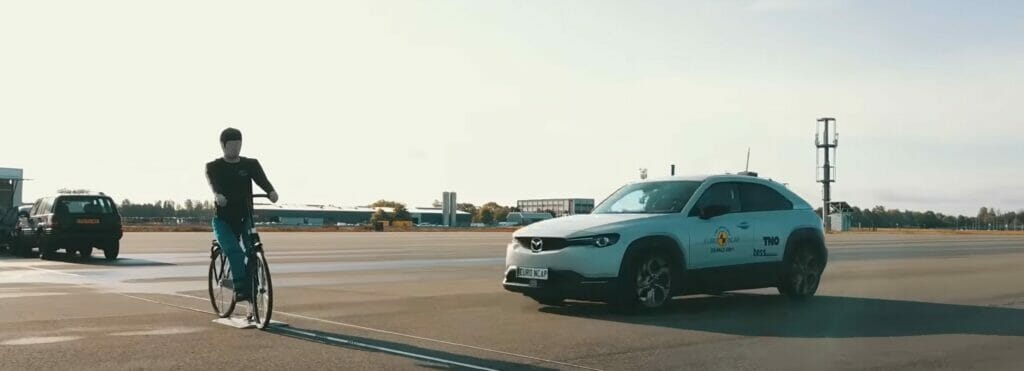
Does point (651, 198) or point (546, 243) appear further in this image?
point (651, 198)

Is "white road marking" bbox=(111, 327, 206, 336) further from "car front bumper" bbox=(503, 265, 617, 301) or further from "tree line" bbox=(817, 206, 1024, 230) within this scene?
"tree line" bbox=(817, 206, 1024, 230)

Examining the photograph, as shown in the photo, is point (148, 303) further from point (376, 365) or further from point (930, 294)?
point (930, 294)

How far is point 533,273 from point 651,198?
2091 millimetres

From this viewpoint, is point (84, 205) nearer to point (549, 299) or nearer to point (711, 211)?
point (549, 299)

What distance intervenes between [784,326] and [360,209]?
185294mm

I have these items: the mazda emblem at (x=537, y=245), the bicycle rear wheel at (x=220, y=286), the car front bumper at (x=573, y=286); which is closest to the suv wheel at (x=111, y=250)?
the bicycle rear wheel at (x=220, y=286)

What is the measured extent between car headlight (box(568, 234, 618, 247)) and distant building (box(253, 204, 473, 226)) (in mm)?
154472

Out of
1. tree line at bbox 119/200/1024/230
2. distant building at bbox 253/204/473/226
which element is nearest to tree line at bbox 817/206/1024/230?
tree line at bbox 119/200/1024/230

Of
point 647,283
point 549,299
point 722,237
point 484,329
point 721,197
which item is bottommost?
point 484,329

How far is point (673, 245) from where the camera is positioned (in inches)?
433

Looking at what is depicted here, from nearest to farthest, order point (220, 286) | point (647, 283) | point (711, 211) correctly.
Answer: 1. point (220, 286)
2. point (647, 283)
3. point (711, 211)

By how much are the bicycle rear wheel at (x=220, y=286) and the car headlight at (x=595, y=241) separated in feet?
11.9

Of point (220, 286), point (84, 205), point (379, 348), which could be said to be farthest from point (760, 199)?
point (84, 205)

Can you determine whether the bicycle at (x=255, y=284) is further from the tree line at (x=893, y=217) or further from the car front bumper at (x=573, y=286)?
the tree line at (x=893, y=217)
